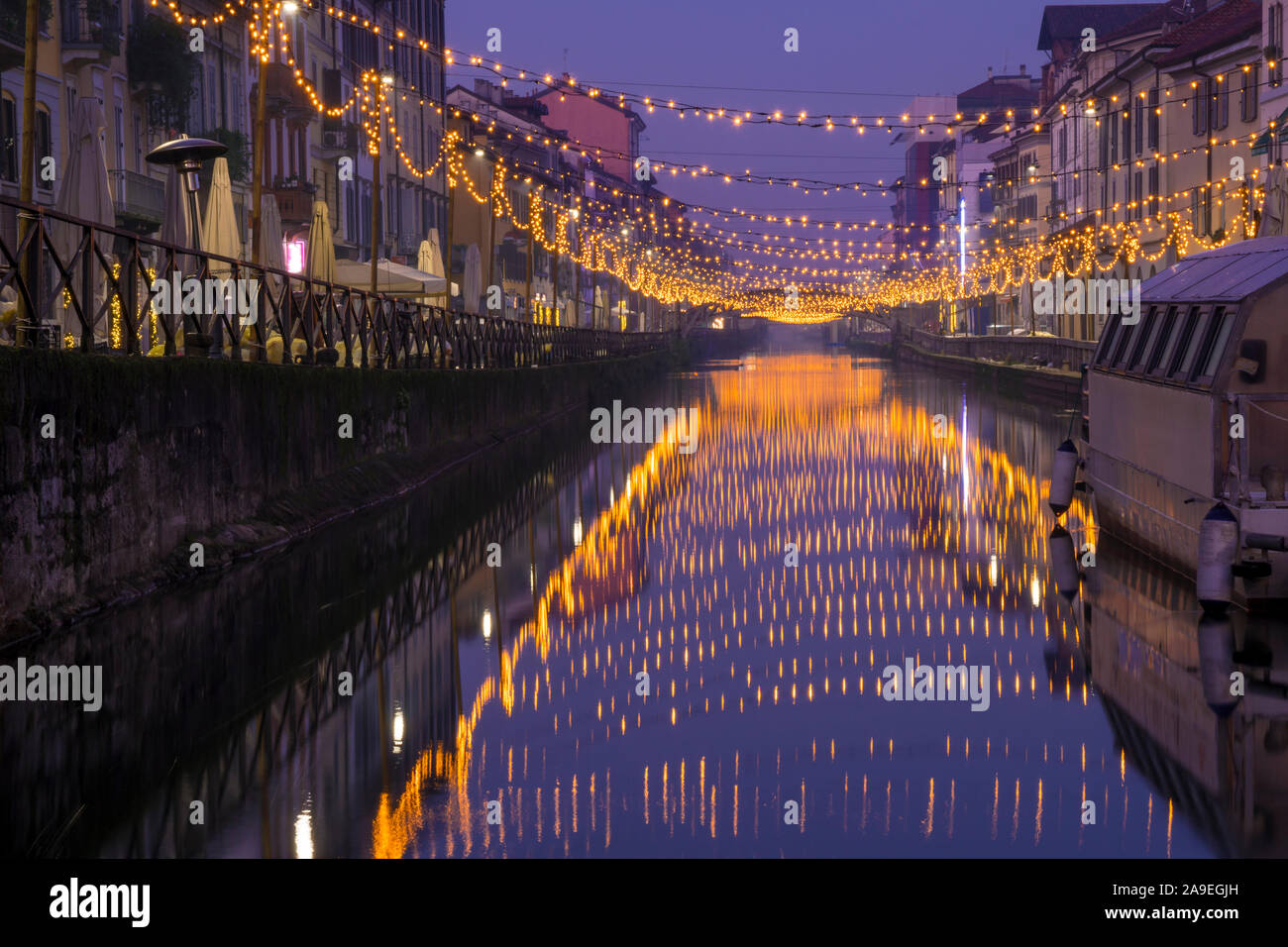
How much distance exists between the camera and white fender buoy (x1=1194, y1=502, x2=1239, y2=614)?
11641 mm

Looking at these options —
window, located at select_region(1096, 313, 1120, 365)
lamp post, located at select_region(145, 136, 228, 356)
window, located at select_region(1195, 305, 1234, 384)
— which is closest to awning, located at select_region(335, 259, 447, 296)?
lamp post, located at select_region(145, 136, 228, 356)

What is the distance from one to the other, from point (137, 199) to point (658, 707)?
101ft

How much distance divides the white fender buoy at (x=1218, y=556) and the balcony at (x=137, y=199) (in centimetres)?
2784

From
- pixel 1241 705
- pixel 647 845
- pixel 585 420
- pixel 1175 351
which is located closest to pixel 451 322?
pixel 585 420

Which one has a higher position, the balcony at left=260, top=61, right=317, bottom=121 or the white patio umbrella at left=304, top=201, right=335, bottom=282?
the balcony at left=260, top=61, right=317, bottom=121

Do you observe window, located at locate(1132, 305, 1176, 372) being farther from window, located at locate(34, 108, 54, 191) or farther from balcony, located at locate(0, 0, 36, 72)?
window, located at locate(34, 108, 54, 191)

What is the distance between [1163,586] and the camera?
43.2 ft

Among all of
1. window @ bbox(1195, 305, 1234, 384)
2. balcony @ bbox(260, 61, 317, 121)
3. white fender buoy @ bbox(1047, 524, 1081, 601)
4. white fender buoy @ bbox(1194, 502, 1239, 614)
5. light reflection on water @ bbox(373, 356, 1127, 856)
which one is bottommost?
light reflection on water @ bbox(373, 356, 1127, 856)

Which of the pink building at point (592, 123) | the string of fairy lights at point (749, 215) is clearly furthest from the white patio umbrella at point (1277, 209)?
the pink building at point (592, 123)

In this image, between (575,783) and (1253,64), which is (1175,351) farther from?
(1253,64)

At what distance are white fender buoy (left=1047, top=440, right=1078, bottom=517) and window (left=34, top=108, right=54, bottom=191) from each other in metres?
21.2

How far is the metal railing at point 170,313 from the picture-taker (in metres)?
13.1

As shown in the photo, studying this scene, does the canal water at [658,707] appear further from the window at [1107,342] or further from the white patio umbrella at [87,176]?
the white patio umbrella at [87,176]
